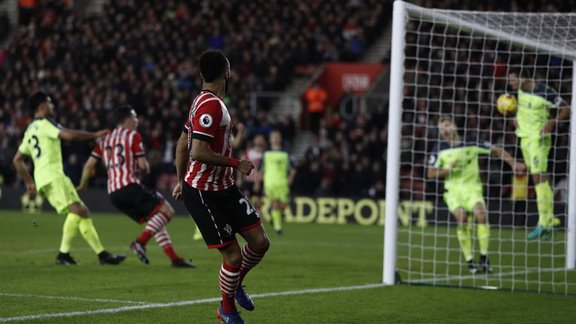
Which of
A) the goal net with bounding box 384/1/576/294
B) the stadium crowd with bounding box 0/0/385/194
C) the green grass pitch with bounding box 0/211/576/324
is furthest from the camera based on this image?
the stadium crowd with bounding box 0/0/385/194

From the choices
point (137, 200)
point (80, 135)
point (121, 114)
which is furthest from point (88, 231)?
point (121, 114)

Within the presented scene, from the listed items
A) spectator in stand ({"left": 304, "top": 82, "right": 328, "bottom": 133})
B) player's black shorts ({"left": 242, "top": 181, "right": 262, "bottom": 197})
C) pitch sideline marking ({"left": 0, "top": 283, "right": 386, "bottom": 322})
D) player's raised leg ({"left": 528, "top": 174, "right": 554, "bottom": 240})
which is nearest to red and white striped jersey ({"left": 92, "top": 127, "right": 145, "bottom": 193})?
pitch sideline marking ({"left": 0, "top": 283, "right": 386, "bottom": 322})

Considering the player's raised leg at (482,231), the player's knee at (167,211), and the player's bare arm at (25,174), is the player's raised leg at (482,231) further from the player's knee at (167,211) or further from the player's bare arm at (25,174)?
the player's bare arm at (25,174)

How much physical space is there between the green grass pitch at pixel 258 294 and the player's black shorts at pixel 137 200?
679 millimetres

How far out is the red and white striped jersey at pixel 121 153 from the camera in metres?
12.2

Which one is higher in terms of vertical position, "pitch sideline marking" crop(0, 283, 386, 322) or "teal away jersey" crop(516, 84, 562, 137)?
"teal away jersey" crop(516, 84, 562, 137)

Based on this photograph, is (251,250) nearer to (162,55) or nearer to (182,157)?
(182,157)

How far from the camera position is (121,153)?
1227cm

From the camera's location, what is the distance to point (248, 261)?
24.4 feet

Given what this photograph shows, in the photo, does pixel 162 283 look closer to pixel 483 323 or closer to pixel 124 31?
pixel 483 323

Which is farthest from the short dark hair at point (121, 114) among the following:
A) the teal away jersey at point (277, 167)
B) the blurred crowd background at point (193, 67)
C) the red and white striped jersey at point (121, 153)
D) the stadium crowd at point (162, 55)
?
the stadium crowd at point (162, 55)

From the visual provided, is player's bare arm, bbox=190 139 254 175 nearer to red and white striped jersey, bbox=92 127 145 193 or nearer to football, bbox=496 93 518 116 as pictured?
red and white striped jersey, bbox=92 127 145 193

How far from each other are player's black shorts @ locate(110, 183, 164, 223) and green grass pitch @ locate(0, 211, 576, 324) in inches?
26.7

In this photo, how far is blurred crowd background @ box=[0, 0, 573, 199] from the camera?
2491cm
